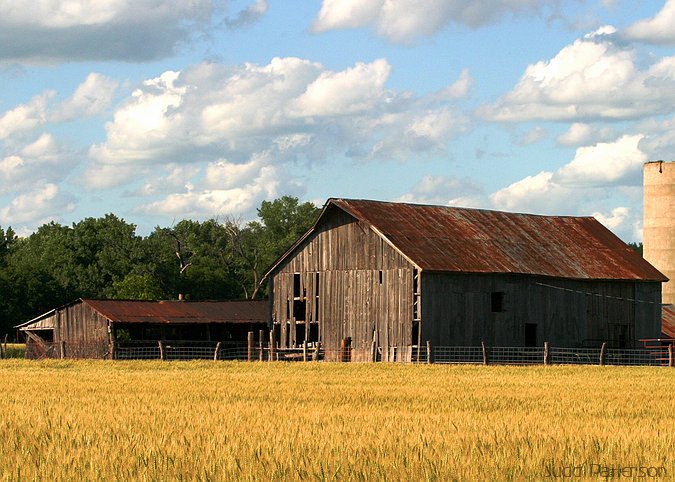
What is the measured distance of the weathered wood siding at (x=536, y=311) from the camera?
51.6 m

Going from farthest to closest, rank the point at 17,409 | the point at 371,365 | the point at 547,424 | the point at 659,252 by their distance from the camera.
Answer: the point at 659,252, the point at 371,365, the point at 17,409, the point at 547,424

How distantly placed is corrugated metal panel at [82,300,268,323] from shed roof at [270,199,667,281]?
27.8 feet

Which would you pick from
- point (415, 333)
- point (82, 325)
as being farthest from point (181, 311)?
point (415, 333)

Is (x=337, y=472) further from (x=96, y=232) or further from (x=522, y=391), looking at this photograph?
(x=96, y=232)

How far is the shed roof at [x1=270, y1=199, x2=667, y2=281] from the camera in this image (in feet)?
172

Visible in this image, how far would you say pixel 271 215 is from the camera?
389ft

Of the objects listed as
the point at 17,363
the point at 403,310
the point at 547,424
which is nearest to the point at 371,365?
the point at 403,310

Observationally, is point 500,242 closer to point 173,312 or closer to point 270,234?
point 173,312

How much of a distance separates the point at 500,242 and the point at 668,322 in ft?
44.4

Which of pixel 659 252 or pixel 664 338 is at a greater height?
pixel 659 252

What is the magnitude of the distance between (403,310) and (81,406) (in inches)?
1167

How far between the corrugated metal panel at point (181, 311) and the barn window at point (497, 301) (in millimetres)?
14338

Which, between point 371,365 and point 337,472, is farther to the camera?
point 371,365

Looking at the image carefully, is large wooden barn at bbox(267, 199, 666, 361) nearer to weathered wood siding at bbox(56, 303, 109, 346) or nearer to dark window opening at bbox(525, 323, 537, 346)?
dark window opening at bbox(525, 323, 537, 346)
